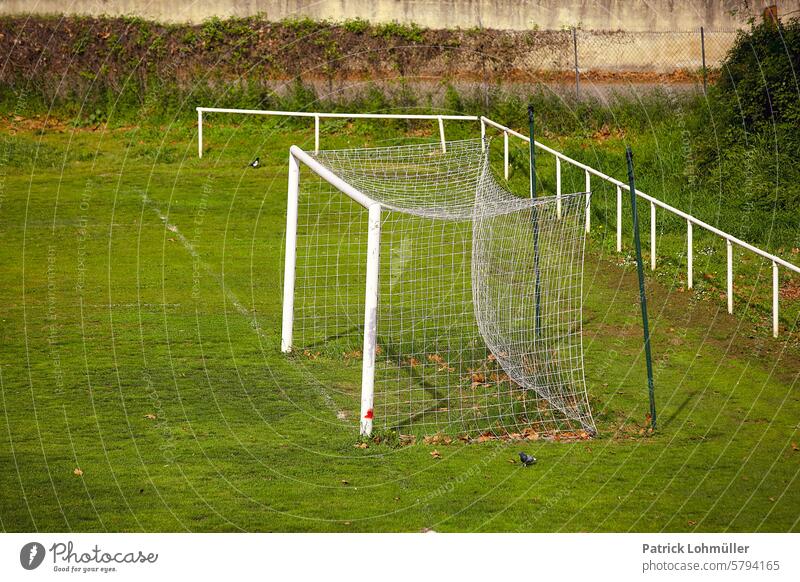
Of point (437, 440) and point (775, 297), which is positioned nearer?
point (437, 440)

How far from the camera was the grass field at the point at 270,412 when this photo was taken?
8.97 metres

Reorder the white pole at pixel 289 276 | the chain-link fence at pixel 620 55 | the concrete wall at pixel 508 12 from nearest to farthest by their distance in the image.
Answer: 1. the white pole at pixel 289 276
2. the chain-link fence at pixel 620 55
3. the concrete wall at pixel 508 12


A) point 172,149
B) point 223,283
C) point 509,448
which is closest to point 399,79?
point 172,149

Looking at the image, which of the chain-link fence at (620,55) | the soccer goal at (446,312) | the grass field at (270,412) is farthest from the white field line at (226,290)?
the chain-link fence at (620,55)

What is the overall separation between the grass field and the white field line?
0.16ft

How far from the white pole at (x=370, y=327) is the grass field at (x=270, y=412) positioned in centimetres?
33

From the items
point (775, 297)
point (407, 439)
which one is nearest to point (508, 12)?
point (775, 297)

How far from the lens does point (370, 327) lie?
10617mm

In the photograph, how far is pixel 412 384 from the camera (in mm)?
12367

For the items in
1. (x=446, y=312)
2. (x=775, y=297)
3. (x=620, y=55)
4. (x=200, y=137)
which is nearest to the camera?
(x=775, y=297)

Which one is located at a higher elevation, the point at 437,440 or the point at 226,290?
the point at 226,290

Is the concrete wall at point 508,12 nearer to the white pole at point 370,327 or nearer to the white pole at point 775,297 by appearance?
the white pole at point 775,297

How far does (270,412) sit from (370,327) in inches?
61.2

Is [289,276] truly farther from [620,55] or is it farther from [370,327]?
[620,55]
